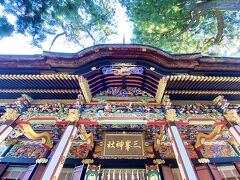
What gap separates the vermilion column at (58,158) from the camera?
16.9 ft

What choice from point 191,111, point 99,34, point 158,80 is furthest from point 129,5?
point 191,111

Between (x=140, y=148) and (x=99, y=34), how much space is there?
32.8 ft

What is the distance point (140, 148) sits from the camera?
26.2 feet

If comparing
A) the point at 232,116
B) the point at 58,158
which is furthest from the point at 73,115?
the point at 232,116

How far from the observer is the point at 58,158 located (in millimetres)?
5496

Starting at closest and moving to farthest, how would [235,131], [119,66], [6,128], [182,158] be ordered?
1. [182,158]
2. [235,131]
3. [6,128]
4. [119,66]

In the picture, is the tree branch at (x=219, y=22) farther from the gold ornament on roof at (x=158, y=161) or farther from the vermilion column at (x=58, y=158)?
the vermilion column at (x=58, y=158)

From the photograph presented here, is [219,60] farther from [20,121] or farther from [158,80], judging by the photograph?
[20,121]

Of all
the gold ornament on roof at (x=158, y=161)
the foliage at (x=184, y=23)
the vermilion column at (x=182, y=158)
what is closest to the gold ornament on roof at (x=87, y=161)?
the gold ornament on roof at (x=158, y=161)

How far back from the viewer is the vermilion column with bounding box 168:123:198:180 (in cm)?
510

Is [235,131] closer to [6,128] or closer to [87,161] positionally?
[87,161]

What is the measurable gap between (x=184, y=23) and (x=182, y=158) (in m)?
8.33

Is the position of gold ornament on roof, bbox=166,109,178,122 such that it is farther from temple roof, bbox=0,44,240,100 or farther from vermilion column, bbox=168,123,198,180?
temple roof, bbox=0,44,240,100

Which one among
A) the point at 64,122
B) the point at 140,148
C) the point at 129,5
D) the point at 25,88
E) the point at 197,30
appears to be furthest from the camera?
the point at 197,30
